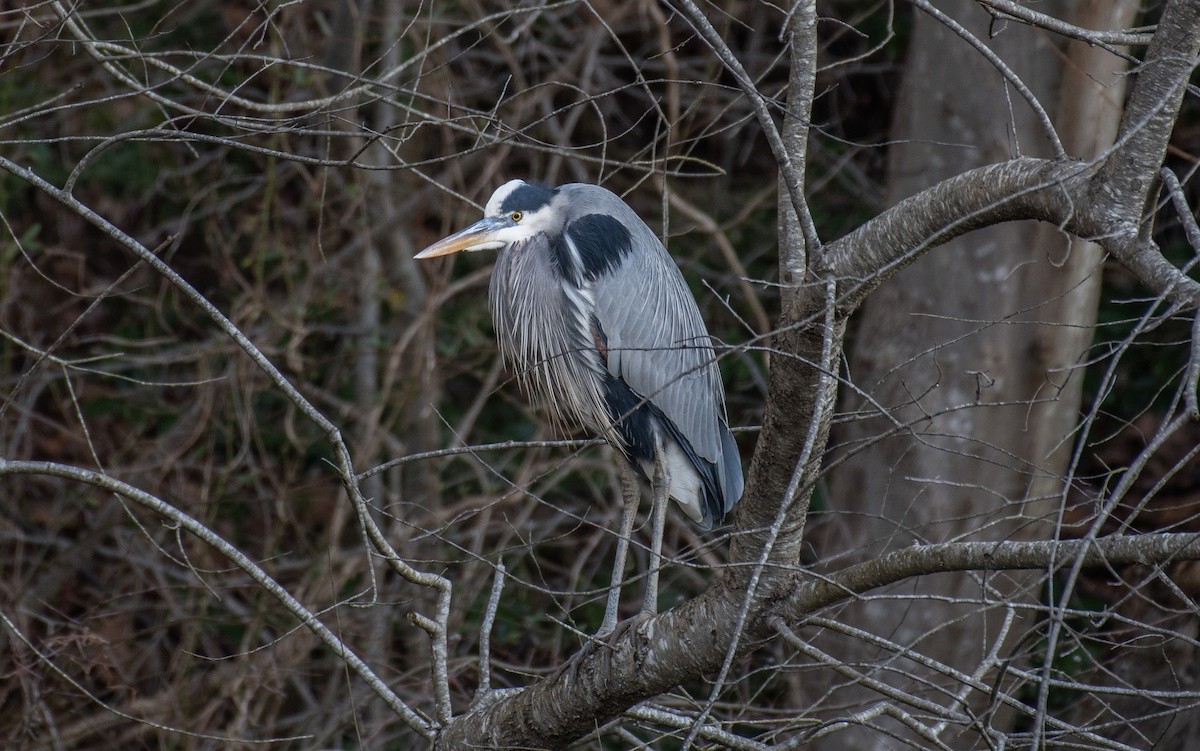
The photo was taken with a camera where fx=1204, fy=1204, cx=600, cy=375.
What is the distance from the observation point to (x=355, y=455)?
14.8 feet

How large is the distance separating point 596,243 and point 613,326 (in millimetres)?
231

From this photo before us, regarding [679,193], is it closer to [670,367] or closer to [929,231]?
[670,367]

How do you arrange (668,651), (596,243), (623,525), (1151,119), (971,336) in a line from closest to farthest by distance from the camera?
(1151,119), (668,651), (596,243), (623,525), (971,336)

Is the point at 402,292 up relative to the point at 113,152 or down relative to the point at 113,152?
down

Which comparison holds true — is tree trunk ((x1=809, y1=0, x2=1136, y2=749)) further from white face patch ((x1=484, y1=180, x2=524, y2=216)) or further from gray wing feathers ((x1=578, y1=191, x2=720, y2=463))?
white face patch ((x1=484, y1=180, x2=524, y2=216))

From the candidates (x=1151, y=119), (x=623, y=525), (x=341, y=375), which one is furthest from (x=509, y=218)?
(x=1151, y=119)

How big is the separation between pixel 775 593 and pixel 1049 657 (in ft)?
2.64

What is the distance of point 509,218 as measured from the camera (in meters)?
3.27

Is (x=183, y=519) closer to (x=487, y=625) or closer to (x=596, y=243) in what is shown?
(x=487, y=625)

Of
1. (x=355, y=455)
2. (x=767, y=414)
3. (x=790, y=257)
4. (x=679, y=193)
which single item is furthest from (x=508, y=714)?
(x=679, y=193)

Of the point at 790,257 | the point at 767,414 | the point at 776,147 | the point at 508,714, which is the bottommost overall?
the point at 508,714

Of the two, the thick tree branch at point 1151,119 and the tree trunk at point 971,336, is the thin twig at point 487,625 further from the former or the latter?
the tree trunk at point 971,336

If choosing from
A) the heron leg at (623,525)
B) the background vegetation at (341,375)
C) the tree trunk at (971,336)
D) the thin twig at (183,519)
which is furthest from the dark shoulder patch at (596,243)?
the thin twig at (183,519)

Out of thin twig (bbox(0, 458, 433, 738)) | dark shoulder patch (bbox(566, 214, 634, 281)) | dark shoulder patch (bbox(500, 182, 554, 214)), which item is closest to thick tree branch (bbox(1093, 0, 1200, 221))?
thin twig (bbox(0, 458, 433, 738))
